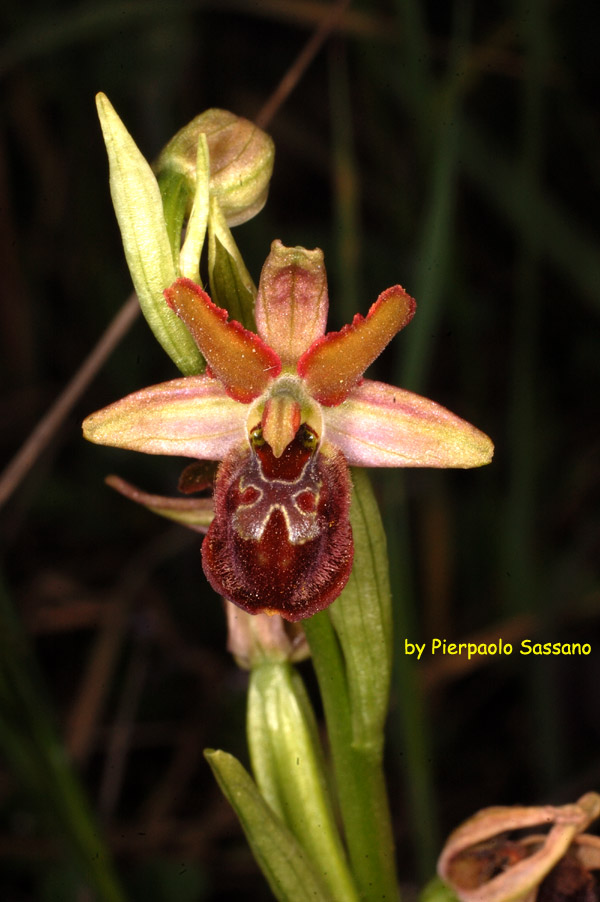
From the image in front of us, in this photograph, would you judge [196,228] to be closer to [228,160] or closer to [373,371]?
[228,160]

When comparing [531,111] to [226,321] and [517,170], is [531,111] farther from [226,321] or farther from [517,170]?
[226,321]

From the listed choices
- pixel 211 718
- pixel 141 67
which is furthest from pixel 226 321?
pixel 141 67

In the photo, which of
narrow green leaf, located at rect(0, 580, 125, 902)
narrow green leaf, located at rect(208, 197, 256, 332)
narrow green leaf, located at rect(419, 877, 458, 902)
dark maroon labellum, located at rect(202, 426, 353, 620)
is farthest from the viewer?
narrow green leaf, located at rect(0, 580, 125, 902)

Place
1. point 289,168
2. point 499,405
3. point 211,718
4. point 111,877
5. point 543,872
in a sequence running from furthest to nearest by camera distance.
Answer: point 289,168, point 499,405, point 211,718, point 111,877, point 543,872

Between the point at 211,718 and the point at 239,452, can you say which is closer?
the point at 239,452

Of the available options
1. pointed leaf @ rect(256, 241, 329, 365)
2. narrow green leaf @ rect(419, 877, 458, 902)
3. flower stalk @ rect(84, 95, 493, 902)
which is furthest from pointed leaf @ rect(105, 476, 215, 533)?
narrow green leaf @ rect(419, 877, 458, 902)

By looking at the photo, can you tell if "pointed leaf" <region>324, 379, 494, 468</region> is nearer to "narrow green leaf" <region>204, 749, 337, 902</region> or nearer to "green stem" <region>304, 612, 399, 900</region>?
"green stem" <region>304, 612, 399, 900</region>

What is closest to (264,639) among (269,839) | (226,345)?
(269,839)

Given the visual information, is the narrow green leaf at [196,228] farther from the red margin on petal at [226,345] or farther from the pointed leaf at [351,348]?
the pointed leaf at [351,348]
